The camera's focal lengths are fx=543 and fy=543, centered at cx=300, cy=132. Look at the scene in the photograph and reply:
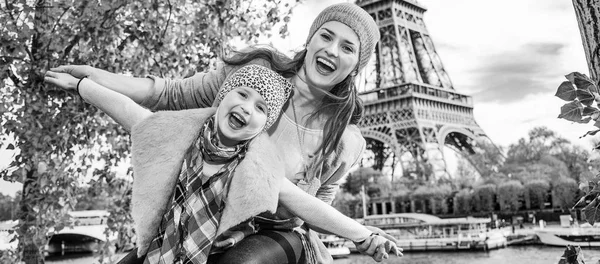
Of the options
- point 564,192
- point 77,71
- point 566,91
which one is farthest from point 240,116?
point 564,192

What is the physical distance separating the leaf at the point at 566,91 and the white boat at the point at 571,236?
52.1ft

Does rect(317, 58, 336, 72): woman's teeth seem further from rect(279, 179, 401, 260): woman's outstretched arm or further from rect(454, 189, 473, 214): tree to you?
rect(454, 189, 473, 214): tree

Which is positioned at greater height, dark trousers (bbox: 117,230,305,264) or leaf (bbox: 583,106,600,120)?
leaf (bbox: 583,106,600,120)

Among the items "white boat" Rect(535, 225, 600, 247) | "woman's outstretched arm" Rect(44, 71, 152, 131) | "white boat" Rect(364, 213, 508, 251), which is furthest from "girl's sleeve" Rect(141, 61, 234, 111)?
"white boat" Rect(364, 213, 508, 251)

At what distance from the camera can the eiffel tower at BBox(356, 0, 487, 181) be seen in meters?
25.6

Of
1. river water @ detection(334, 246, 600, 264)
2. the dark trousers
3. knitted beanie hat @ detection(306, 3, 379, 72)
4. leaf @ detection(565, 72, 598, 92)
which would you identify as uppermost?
knitted beanie hat @ detection(306, 3, 379, 72)

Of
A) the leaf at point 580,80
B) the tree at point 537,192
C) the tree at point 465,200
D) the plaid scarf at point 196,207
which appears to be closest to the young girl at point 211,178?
the plaid scarf at point 196,207

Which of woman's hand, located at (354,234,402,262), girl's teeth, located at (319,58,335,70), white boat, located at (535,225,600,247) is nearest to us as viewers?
woman's hand, located at (354,234,402,262)

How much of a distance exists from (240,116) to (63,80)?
634mm

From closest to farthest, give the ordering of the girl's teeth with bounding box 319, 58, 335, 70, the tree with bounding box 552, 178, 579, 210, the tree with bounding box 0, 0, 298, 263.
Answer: the girl's teeth with bounding box 319, 58, 335, 70 < the tree with bounding box 0, 0, 298, 263 < the tree with bounding box 552, 178, 579, 210

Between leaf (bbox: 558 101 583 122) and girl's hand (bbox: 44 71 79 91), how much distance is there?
4.44 feet

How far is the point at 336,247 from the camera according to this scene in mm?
20266

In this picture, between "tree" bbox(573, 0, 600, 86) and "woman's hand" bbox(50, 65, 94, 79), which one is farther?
"woman's hand" bbox(50, 65, 94, 79)

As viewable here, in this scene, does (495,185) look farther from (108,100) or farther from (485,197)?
(108,100)
